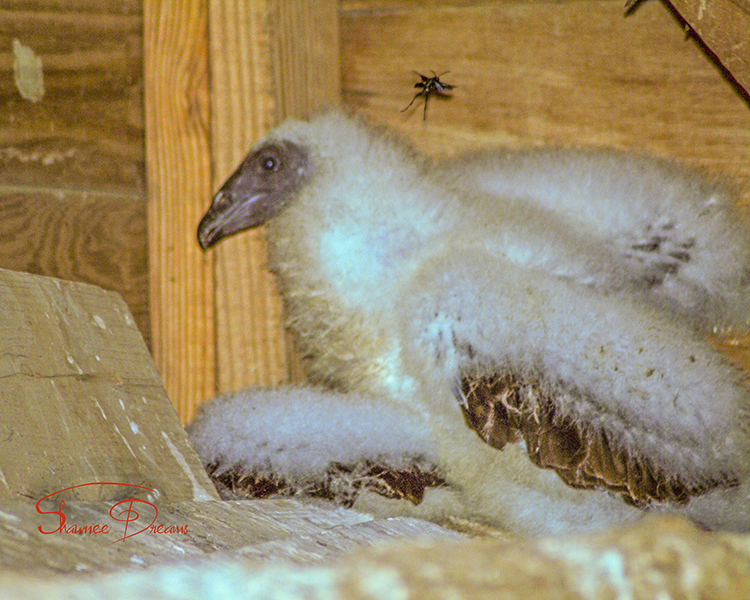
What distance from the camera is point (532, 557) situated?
0.49 metres

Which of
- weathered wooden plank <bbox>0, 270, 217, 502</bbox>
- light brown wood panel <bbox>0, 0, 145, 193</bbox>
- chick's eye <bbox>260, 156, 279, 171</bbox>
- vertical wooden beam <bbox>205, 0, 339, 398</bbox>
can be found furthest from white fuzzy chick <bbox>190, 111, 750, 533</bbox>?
light brown wood panel <bbox>0, 0, 145, 193</bbox>

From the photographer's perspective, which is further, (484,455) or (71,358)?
(484,455)

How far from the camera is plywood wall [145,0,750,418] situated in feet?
5.89

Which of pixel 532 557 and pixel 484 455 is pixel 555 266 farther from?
pixel 532 557

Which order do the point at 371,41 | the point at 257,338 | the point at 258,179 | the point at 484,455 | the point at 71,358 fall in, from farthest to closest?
1. the point at 371,41
2. the point at 257,338
3. the point at 258,179
4. the point at 484,455
5. the point at 71,358

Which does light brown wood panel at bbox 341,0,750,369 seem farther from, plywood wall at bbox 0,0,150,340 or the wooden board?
the wooden board

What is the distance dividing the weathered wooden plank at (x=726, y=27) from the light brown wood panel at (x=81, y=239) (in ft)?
4.35

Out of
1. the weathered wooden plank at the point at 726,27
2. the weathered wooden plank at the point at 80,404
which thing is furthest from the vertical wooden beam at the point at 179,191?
the weathered wooden plank at the point at 726,27

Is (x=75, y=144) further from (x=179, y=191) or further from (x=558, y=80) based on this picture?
(x=558, y=80)

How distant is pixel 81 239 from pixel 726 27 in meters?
1.44

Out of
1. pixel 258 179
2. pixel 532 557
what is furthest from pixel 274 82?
pixel 532 557

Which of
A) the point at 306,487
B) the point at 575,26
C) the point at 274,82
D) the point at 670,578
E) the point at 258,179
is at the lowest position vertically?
the point at 306,487

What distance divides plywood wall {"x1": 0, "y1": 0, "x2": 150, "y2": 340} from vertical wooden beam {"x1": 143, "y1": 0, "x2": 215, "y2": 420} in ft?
0.12

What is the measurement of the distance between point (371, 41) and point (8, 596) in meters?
1.79
